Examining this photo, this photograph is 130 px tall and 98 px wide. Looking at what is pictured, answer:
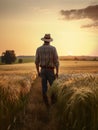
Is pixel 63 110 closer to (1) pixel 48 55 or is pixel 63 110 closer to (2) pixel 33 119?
(2) pixel 33 119

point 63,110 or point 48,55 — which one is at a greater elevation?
point 48,55

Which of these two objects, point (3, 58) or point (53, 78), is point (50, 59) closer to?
point (53, 78)

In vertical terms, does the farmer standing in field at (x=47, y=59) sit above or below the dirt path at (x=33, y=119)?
above

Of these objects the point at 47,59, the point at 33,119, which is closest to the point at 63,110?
the point at 33,119

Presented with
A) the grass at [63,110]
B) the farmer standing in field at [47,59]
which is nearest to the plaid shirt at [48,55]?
the farmer standing in field at [47,59]

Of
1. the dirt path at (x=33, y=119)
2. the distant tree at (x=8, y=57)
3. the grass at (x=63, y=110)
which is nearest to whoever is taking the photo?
the grass at (x=63, y=110)

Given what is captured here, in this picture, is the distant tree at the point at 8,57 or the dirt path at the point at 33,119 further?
the distant tree at the point at 8,57

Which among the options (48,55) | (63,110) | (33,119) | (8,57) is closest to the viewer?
(63,110)

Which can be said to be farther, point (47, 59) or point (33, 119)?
point (47, 59)

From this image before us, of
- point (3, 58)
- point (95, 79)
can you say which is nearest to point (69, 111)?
point (95, 79)

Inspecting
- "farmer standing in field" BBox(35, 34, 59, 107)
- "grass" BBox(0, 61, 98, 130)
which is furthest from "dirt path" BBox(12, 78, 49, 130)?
"farmer standing in field" BBox(35, 34, 59, 107)

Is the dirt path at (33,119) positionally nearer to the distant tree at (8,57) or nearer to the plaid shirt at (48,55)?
the plaid shirt at (48,55)

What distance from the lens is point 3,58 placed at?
43.5m

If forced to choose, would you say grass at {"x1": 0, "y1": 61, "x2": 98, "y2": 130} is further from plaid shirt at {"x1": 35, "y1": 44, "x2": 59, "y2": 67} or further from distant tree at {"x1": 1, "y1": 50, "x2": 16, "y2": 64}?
distant tree at {"x1": 1, "y1": 50, "x2": 16, "y2": 64}
